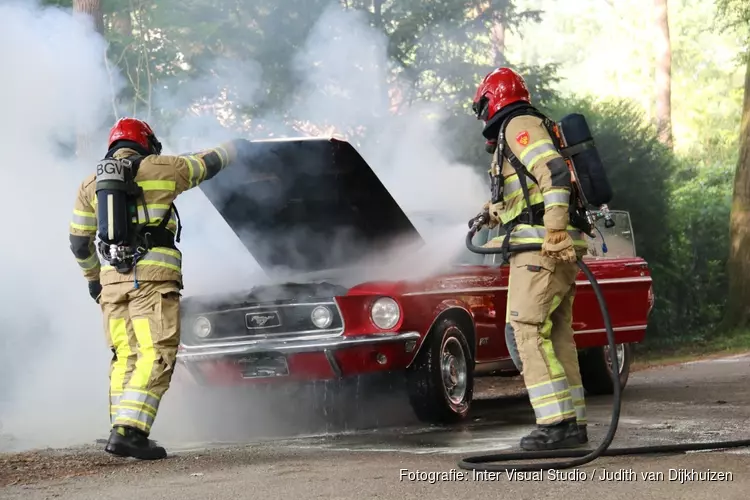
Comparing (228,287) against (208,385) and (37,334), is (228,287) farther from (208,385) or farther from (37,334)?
(37,334)

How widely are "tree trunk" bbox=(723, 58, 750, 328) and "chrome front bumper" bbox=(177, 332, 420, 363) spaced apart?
11.8 m

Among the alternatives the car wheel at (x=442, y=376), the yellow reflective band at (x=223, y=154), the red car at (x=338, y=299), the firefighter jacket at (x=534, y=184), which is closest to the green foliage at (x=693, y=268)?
the red car at (x=338, y=299)

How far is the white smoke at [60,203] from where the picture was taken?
9297 mm

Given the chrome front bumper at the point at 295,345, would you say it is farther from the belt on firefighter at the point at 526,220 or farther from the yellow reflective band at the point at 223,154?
the belt on firefighter at the point at 526,220

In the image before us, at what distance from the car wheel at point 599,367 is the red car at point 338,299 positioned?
96cm

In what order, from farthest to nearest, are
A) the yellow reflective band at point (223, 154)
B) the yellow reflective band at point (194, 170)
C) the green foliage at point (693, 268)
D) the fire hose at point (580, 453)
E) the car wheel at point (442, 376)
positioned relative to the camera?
the green foliage at point (693, 268) → the car wheel at point (442, 376) → the yellow reflective band at point (223, 154) → the yellow reflective band at point (194, 170) → the fire hose at point (580, 453)

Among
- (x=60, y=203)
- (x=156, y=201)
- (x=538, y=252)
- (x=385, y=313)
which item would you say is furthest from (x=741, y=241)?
(x=156, y=201)

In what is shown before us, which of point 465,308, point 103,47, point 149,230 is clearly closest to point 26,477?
point 149,230

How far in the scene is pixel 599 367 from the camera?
31.4ft

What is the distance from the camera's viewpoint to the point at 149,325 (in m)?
6.46

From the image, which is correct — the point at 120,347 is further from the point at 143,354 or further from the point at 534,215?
the point at 534,215

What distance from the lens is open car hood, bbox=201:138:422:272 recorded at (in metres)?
7.47

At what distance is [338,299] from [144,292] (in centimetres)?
130

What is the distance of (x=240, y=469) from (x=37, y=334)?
17.1 feet
